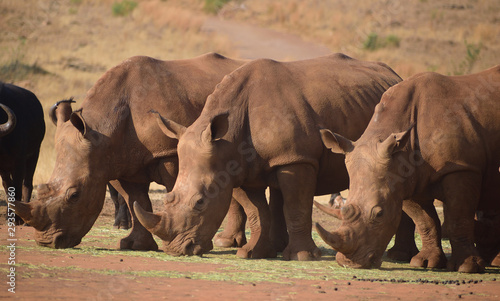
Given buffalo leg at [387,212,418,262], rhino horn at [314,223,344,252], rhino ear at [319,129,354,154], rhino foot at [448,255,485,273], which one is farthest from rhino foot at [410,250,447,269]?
rhino ear at [319,129,354,154]

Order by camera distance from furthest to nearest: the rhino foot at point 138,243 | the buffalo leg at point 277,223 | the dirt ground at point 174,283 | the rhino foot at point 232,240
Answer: the rhino foot at point 232,240 → the buffalo leg at point 277,223 → the rhino foot at point 138,243 → the dirt ground at point 174,283

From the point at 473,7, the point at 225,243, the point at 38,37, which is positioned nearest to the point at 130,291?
the point at 225,243

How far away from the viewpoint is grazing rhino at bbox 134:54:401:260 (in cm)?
985

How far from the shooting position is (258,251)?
35.1ft

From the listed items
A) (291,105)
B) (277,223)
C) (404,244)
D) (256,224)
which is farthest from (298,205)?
(404,244)

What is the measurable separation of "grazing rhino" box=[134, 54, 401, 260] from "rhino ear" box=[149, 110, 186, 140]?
11mm

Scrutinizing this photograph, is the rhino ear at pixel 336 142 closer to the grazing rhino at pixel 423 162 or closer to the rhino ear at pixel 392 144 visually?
the grazing rhino at pixel 423 162

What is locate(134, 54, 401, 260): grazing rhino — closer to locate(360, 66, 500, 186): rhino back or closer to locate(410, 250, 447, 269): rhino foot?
locate(360, 66, 500, 186): rhino back

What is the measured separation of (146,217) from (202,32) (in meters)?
31.2

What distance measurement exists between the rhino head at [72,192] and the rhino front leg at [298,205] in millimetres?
2128

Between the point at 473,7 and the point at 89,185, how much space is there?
123 ft

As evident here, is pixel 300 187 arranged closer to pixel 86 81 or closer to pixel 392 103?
pixel 392 103

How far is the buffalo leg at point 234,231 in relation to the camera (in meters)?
12.2

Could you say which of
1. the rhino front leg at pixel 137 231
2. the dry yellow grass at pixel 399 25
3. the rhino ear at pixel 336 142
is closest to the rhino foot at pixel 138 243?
the rhino front leg at pixel 137 231
